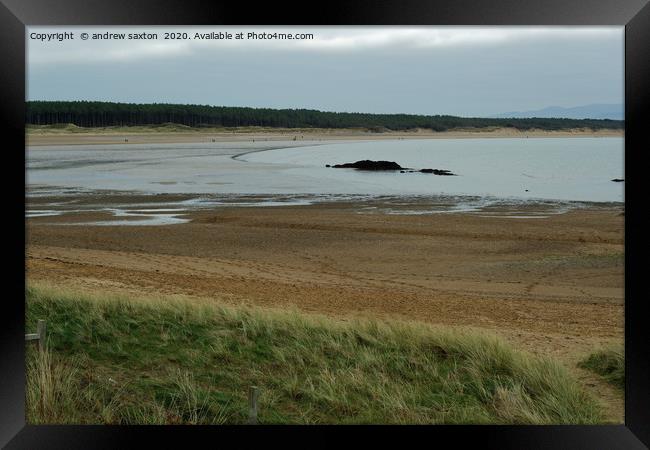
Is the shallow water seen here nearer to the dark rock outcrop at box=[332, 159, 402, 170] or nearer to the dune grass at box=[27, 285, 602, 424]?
the dark rock outcrop at box=[332, 159, 402, 170]

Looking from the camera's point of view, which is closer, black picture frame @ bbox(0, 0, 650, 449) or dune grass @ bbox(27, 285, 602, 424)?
black picture frame @ bbox(0, 0, 650, 449)

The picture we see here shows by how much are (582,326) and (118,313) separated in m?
6.31

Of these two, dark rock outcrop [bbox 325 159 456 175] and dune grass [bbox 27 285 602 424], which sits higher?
dark rock outcrop [bbox 325 159 456 175]

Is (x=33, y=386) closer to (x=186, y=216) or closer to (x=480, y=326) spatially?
(x=480, y=326)

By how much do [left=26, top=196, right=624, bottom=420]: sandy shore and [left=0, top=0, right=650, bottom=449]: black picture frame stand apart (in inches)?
100.0

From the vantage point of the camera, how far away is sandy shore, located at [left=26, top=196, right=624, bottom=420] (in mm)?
11000

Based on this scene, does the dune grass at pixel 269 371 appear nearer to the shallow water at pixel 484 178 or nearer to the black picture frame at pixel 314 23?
the black picture frame at pixel 314 23

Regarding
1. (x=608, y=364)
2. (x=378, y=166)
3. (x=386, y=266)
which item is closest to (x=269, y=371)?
(x=608, y=364)

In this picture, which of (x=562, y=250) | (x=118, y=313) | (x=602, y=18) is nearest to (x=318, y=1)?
(x=602, y=18)

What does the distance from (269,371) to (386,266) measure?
8.95 metres

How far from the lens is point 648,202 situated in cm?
433

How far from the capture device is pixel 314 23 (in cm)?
432

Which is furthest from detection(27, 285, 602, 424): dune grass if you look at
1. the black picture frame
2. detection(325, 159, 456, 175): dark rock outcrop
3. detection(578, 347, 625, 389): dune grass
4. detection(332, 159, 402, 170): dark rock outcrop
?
detection(332, 159, 402, 170): dark rock outcrop

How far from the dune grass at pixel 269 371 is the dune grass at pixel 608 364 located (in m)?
0.60
